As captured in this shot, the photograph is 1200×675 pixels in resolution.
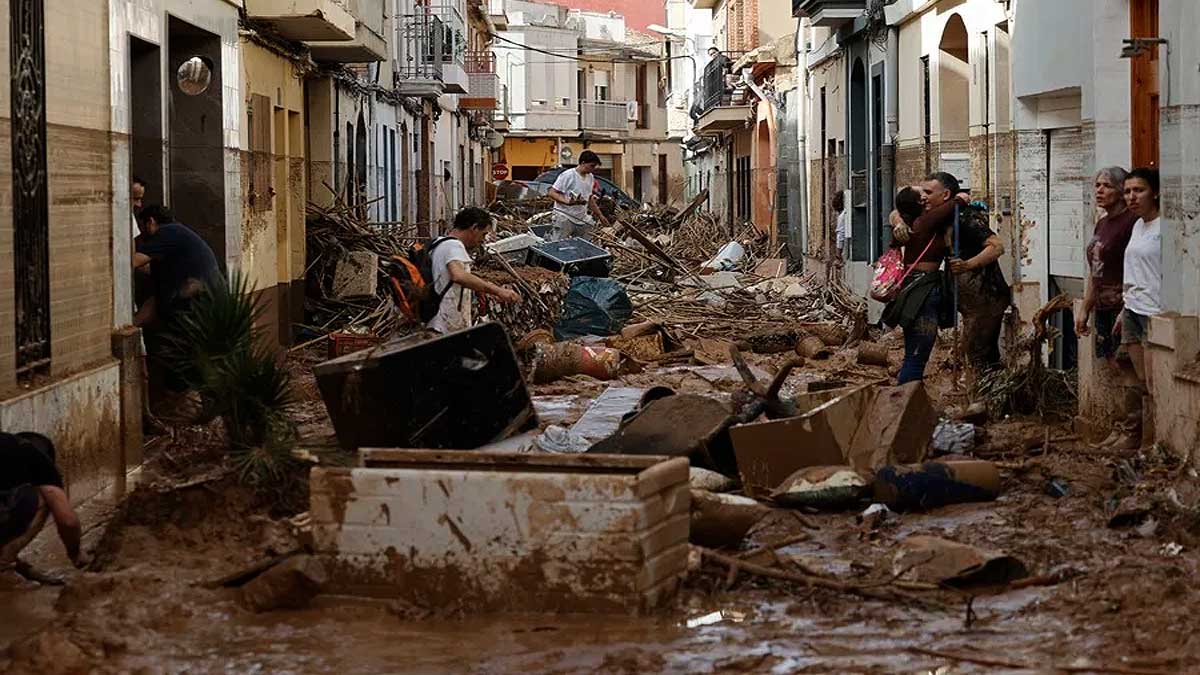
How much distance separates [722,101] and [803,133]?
10.8 meters

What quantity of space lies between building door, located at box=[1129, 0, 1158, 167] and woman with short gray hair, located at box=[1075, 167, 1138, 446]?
1.40 meters

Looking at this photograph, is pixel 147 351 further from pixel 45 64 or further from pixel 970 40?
pixel 970 40

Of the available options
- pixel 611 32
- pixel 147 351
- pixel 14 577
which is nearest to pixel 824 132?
pixel 147 351

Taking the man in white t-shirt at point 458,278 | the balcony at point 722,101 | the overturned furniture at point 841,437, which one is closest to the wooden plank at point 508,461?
the overturned furniture at point 841,437

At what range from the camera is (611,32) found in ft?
251

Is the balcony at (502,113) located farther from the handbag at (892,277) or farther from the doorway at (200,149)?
the handbag at (892,277)

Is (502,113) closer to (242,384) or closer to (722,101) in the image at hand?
(722,101)

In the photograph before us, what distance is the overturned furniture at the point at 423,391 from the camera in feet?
34.0

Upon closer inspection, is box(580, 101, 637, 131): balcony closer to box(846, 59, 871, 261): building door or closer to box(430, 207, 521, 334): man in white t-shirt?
box(846, 59, 871, 261): building door

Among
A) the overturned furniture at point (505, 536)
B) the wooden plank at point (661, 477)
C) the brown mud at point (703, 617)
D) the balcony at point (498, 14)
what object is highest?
the balcony at point (498, 14)

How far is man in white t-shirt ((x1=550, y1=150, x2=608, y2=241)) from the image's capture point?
1016 inches

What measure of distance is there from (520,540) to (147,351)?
5947mm

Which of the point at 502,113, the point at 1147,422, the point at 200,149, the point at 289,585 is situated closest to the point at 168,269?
the point at 200,149

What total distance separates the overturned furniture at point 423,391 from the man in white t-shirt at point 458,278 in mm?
1490
